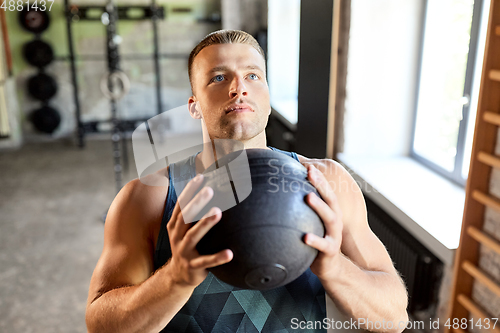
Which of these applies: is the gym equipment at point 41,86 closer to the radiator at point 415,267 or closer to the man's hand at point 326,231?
the radiator at point 415,267

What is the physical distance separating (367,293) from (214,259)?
1.67 feet

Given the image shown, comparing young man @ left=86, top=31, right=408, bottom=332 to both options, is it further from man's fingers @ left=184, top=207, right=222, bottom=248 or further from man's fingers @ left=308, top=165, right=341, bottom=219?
man's fingers @ left=184, top=207, right=222, bottom=248

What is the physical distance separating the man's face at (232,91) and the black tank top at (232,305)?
229mm

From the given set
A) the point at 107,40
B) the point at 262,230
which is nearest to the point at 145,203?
the point at 262,230

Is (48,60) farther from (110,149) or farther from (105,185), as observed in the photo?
(105,185)

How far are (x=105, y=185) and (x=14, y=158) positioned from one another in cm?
220

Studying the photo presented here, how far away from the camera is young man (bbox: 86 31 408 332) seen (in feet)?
3.59

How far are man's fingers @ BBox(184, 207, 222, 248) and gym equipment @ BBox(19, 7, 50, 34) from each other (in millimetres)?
7393

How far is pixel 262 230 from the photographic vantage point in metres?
0.89

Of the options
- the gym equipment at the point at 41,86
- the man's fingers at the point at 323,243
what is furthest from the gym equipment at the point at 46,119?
the man's fingers at the point at 323,243

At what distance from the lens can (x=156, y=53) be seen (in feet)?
23.7

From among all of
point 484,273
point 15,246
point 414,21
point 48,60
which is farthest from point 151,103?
point 484,273

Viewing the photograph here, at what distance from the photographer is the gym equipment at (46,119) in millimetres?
7211

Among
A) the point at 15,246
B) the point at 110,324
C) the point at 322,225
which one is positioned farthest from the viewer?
the point at 15,246
